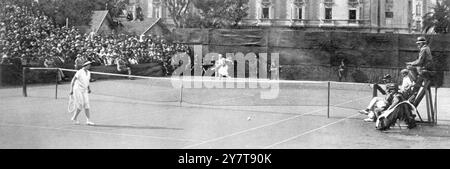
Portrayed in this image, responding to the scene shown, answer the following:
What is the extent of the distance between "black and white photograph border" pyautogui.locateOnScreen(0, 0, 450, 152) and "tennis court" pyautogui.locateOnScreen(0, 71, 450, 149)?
0.04m

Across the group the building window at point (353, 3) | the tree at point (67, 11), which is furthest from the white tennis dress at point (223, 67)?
the building window at point (353, 3)

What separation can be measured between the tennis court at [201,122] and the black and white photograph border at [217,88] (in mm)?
35

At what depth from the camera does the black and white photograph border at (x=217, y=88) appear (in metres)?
11.7

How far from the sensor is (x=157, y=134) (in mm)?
11883

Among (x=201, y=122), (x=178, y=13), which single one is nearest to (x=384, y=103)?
(x=201, y=122)

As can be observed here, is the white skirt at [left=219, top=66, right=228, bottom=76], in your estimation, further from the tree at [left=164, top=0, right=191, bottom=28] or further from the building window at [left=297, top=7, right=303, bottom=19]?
the building window at [left=297, top=7, right=303, bottom=19]

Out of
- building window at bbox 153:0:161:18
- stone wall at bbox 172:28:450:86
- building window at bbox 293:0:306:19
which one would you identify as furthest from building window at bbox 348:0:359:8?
stone wall at bbox 172:28:450:86

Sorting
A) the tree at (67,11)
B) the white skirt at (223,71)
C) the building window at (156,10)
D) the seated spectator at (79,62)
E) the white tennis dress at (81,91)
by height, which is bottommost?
the white tennis dress at (81,91)

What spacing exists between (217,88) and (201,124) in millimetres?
9486

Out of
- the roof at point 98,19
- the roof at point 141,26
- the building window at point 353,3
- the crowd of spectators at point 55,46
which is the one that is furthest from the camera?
the building window at point 353,3

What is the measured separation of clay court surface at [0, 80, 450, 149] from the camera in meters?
10.9

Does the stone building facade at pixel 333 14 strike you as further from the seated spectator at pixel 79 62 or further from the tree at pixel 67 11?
the seated spectator at pixel 79 62
